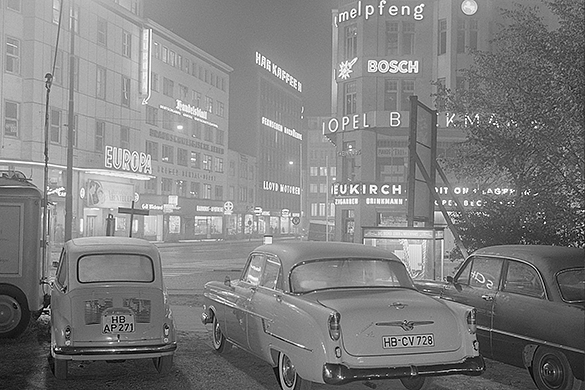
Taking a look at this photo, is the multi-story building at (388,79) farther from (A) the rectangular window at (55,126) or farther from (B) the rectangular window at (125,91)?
(B) the rectangular window at (125,91)

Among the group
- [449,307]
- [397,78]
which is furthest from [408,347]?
[397,78]

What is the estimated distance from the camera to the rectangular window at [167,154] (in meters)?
67.3

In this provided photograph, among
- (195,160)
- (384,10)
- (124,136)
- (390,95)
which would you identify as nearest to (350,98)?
(390,95)

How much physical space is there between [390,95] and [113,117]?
22157 mm

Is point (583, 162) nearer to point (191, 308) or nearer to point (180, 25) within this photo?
point (191, 308)

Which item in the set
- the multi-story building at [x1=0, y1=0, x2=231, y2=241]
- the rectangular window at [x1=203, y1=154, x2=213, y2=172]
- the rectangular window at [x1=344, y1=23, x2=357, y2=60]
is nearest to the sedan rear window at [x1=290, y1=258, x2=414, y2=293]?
the multi-story building at [x1=0, y1=0, x2=231, y2=241]

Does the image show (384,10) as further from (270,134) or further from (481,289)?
(270,134)

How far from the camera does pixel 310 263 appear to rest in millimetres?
7875

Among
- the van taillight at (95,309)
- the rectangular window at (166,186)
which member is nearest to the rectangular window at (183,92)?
the rectangular window at (166,186)

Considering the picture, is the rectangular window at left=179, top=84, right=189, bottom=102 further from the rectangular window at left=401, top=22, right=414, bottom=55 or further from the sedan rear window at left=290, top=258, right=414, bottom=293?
the sedan rear window at left=290, top=258, right=414, bottom=293

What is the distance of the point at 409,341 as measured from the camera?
6.83 metres

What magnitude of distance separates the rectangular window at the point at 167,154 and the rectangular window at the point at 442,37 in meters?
33.3

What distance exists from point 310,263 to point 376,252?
0.87m

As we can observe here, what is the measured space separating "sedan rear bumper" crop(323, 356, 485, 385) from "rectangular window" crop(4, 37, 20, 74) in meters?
40.6
